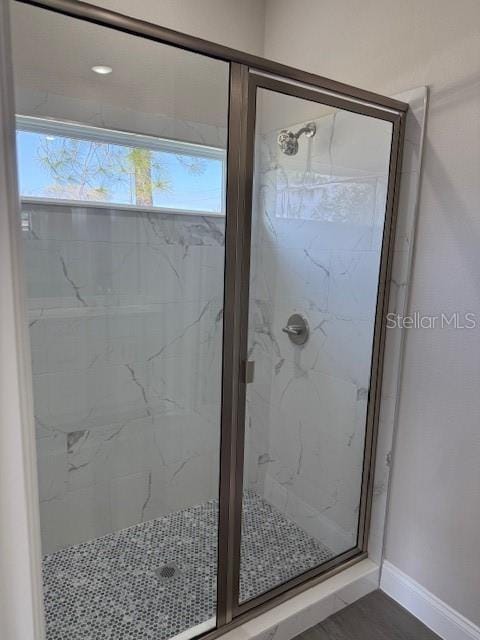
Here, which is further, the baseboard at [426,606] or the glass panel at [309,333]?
the glass panel at [309,333]

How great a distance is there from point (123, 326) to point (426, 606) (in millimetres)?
1679

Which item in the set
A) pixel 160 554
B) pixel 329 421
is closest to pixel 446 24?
pixel 329 421

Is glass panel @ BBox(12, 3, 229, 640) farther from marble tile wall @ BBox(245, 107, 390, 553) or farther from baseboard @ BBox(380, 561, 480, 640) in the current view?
baseboard @ BBox(380, 561, 480, 640)


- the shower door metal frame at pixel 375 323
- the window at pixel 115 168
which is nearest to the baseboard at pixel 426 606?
the shower door metal frame at pixel 375 323

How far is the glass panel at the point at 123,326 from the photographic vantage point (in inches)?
66.6

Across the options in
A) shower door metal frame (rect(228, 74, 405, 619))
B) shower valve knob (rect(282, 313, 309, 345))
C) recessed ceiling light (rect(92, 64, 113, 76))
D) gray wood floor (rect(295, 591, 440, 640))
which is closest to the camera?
shower door metal frame (rect(228, 74, 405, 619))

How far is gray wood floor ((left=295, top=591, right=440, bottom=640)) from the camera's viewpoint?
164 centimetres

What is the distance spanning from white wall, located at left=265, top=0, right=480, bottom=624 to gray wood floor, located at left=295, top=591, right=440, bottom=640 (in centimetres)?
15

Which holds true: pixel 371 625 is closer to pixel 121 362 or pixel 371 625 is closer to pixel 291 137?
pixel 121 362

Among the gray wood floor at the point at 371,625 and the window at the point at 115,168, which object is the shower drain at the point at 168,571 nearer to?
the gray wood floor at the point at 371,625

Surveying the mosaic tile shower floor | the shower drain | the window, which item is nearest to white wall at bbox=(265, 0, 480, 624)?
the mosaic tile shower floor

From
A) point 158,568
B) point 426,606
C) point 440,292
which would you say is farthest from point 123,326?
point 426,606

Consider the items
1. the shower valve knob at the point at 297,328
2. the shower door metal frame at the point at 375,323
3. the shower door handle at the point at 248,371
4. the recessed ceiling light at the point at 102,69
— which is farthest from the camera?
the shower valve knob at the point at 297,328

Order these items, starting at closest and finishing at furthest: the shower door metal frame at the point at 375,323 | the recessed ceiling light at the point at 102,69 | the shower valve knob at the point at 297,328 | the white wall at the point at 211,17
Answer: the shower door metal frame at the point at 375,323 → the recessed ceiling light at the point at 102,69 → the white wall at the point at 211,17 → the shower valve knob at the point at 297,328
